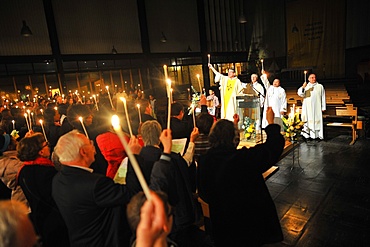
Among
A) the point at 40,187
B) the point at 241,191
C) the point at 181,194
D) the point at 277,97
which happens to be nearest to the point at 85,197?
the point at 40,187

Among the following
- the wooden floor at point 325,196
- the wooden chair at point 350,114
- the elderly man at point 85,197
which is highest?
the elderly man at point 85,197

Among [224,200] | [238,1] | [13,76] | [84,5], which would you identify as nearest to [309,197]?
[224,200]

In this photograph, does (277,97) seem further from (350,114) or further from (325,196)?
(325,196)

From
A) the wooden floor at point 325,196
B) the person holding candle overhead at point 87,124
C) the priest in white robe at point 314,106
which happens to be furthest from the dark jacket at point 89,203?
the priest in white robe at point 314,106

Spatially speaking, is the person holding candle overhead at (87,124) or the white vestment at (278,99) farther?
the white vestment at (278,99)

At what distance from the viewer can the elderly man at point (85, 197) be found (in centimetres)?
188

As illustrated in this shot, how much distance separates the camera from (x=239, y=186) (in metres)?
2.20

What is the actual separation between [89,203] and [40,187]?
916mm

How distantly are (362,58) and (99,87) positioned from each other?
54.6 feet

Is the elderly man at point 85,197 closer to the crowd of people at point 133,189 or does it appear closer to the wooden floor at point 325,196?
the crowd of people at point 133,189

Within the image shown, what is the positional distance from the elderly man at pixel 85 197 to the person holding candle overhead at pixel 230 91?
6.36 m

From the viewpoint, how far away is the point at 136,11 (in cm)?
1445

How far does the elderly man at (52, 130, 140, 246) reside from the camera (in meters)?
1.88

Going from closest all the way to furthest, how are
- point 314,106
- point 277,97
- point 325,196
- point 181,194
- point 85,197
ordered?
point 85,197 < point 181,194 < point 325,196 < point 314,106 < point 277,97
